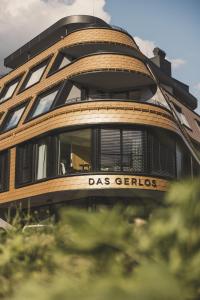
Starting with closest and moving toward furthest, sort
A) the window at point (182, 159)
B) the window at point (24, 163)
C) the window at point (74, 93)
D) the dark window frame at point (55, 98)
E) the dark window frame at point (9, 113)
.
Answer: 1. the dark window frame at point (55, 98)
2. the window at point (182, 159)
3. the window at point (24, 163)
4. the window at point (74, 93)
5. the dark window frame at point (9, 113)

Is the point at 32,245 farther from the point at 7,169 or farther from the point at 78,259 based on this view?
the point at 7,169

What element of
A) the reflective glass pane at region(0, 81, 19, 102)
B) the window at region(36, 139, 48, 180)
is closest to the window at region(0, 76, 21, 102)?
the reflective glass pane at region(0, 81, 19, 102)

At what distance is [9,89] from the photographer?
3450cm

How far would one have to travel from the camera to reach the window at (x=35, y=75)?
30225mm

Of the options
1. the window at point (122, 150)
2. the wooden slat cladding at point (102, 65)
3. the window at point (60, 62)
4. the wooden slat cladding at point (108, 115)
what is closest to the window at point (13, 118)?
the window at point (60, 62)

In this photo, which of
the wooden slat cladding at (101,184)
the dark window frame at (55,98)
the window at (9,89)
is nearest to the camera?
the wooden slat cladding at (101,184)

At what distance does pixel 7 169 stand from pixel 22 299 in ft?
88.3

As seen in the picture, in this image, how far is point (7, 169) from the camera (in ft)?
91.9

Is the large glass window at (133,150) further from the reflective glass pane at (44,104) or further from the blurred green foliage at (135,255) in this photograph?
the blurred green foliage at (135,255)

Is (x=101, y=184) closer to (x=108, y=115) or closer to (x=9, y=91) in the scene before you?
(x=108, y=115)

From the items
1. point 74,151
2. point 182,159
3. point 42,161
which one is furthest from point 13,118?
point 182,159

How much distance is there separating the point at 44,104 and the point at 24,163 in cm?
343

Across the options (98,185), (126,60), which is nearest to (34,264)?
(98,185)

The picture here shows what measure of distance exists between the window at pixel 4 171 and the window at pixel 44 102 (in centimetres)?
298
